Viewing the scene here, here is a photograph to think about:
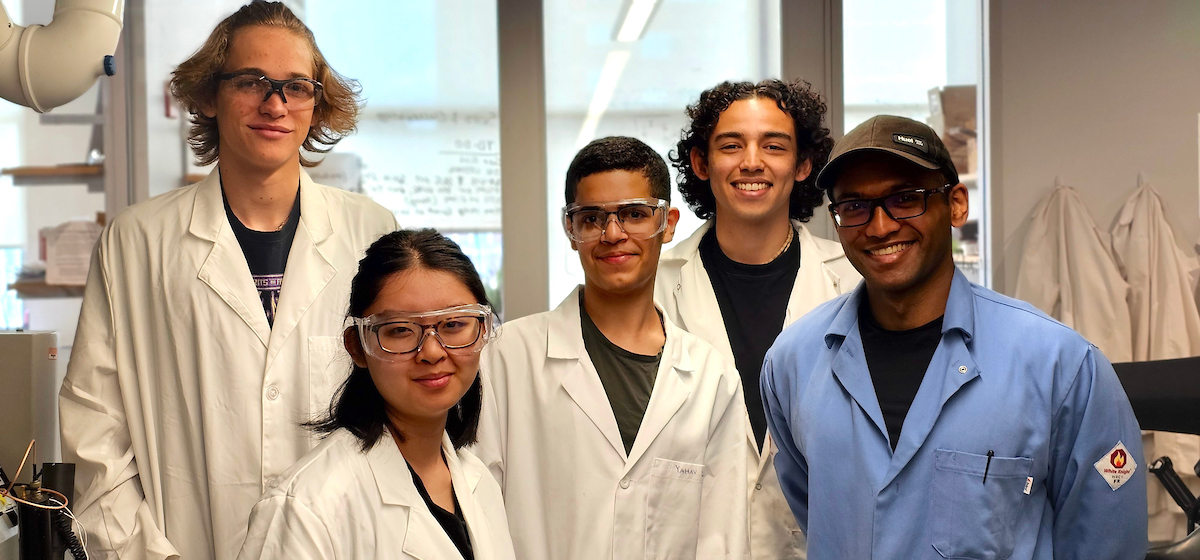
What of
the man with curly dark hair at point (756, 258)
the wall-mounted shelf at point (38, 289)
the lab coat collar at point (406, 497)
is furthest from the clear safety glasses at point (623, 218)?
the wall-mounted shelf at point (38, 289)

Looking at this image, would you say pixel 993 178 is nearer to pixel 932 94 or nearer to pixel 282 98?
pixel 932 94

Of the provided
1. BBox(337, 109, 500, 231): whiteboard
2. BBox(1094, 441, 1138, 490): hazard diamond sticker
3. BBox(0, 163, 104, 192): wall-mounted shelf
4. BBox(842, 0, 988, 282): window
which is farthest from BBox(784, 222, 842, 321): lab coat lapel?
BBox(0, 163, 104, 192): wall-mounted shelf

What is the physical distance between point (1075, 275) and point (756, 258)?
1719 millimetres

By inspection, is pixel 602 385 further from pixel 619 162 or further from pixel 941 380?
pixel 941 380

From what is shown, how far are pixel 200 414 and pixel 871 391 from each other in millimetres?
1407

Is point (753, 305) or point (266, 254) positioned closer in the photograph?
point (266, 254)

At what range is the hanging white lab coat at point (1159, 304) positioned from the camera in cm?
317

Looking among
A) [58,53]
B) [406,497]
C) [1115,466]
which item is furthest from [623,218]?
[58,53]

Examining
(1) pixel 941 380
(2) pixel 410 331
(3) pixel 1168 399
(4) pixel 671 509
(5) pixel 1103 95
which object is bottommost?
(4) pixel 671 509

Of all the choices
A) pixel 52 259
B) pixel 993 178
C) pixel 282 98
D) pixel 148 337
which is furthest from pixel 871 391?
pixel 52 259

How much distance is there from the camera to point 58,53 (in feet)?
6.14

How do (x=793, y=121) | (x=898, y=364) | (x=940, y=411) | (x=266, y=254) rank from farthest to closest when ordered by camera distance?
(x=793, y=121) → (x=266, y=254) → (x=898, y=364) → (x=940, y=411)

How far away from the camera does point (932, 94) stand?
139 inches

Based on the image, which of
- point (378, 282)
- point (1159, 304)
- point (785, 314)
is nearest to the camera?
point (378, 282)
